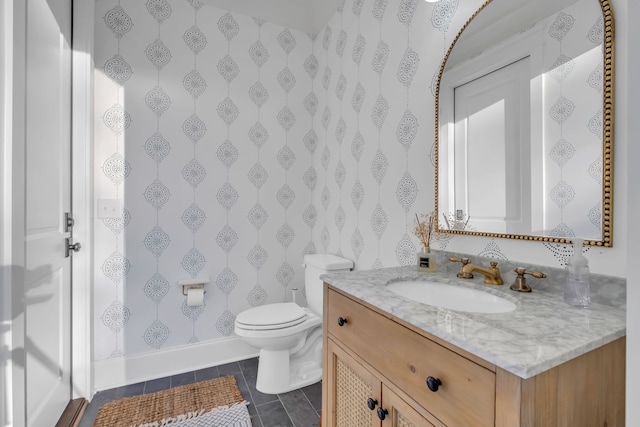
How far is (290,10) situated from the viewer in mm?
2467

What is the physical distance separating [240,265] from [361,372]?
1.53m

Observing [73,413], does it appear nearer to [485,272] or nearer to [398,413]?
[398,413]

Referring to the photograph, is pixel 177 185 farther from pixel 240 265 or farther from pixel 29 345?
pixel 29 345

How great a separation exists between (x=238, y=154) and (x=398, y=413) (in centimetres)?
195

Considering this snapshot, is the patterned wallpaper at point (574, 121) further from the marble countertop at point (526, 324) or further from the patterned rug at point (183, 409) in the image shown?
the patterned rug at point (183, 409)

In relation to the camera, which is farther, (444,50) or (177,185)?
(177,185)

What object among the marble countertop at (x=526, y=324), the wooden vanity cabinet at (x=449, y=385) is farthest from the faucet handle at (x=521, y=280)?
the wooden vanity cabinet at (x=449, y=385)

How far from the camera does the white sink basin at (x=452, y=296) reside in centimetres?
99

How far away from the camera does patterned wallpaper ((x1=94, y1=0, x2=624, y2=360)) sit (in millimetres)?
1750

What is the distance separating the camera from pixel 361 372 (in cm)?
100

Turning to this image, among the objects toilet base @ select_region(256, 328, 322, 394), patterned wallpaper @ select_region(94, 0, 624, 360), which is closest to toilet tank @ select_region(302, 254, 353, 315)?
patterned wallpaper @ select_region(94, 0, 624, 360)

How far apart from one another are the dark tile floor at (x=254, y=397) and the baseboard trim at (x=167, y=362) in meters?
0.05

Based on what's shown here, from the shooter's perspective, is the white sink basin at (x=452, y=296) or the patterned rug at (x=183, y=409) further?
the patterned rug at (x=183, y=409)

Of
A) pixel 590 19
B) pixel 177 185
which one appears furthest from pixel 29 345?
pixel 590 19
